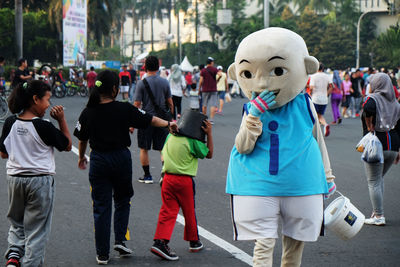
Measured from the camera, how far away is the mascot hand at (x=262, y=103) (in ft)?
14.3

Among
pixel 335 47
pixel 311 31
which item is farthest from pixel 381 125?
pixel 311 31

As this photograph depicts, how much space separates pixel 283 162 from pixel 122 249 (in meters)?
2.12

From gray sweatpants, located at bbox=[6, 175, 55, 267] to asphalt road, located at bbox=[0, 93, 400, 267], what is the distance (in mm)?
619

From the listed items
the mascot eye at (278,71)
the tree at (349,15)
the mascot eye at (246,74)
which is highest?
the tree at (349,15)

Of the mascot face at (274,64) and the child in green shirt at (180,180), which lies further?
the child in green shirt at (180,180)

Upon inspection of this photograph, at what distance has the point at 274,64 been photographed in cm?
453

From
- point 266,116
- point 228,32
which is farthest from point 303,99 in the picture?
point 228,32

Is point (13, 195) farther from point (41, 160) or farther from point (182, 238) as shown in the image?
point (182, 238)

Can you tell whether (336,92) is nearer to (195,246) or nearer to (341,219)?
(195,246)

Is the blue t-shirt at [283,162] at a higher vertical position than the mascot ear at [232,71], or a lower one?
lower

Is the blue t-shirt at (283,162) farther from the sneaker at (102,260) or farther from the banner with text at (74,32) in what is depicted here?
the banner with text at (74,32)

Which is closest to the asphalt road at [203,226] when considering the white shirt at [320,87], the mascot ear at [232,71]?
the mascot ear at [232,71]

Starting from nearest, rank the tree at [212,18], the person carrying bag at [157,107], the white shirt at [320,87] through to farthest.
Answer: the person carrying bag at [157,107] < the white shirt at [320,87] < the tree at [212,18]

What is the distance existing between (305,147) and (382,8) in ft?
292
